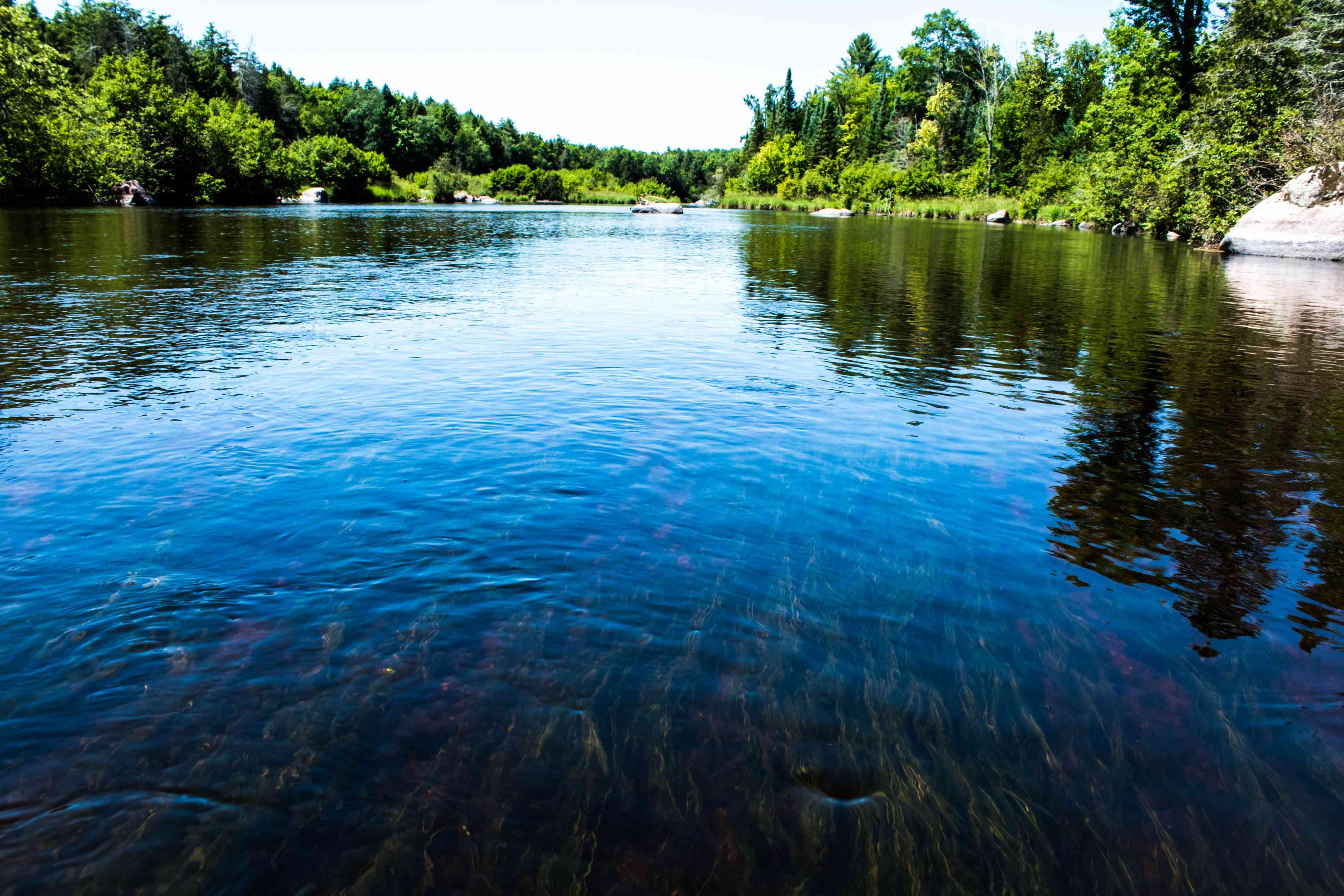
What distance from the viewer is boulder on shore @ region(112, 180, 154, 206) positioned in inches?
2554

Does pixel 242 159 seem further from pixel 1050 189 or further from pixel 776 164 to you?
pixel 1050 189

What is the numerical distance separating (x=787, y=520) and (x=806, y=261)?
27084 millimetres

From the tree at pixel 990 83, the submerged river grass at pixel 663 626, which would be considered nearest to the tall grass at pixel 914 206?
the tree at pixel 990 83

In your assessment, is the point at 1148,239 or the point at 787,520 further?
the point at 1148,239

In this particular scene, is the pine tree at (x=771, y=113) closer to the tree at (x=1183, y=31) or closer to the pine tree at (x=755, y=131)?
the pine tree at (x=755, y=131)

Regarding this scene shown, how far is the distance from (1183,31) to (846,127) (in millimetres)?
64633

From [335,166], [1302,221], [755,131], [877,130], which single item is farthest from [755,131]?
[1302,221]

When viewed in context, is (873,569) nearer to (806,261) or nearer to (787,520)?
(787,520)

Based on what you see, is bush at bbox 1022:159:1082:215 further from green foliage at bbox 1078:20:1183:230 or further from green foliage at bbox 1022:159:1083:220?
green foliage at bbox 1078:20:1183:230

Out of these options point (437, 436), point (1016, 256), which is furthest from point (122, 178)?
point (437, 436)

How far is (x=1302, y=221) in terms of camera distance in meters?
32.1

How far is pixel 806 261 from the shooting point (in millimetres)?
32031

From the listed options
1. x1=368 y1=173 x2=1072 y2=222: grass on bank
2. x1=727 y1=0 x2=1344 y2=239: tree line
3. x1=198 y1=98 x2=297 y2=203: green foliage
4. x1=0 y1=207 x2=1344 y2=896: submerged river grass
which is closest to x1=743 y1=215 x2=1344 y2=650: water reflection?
x1=0 y1=207 x2=1344 y2=896: submerged river grass

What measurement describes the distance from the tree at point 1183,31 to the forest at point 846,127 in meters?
0.13
